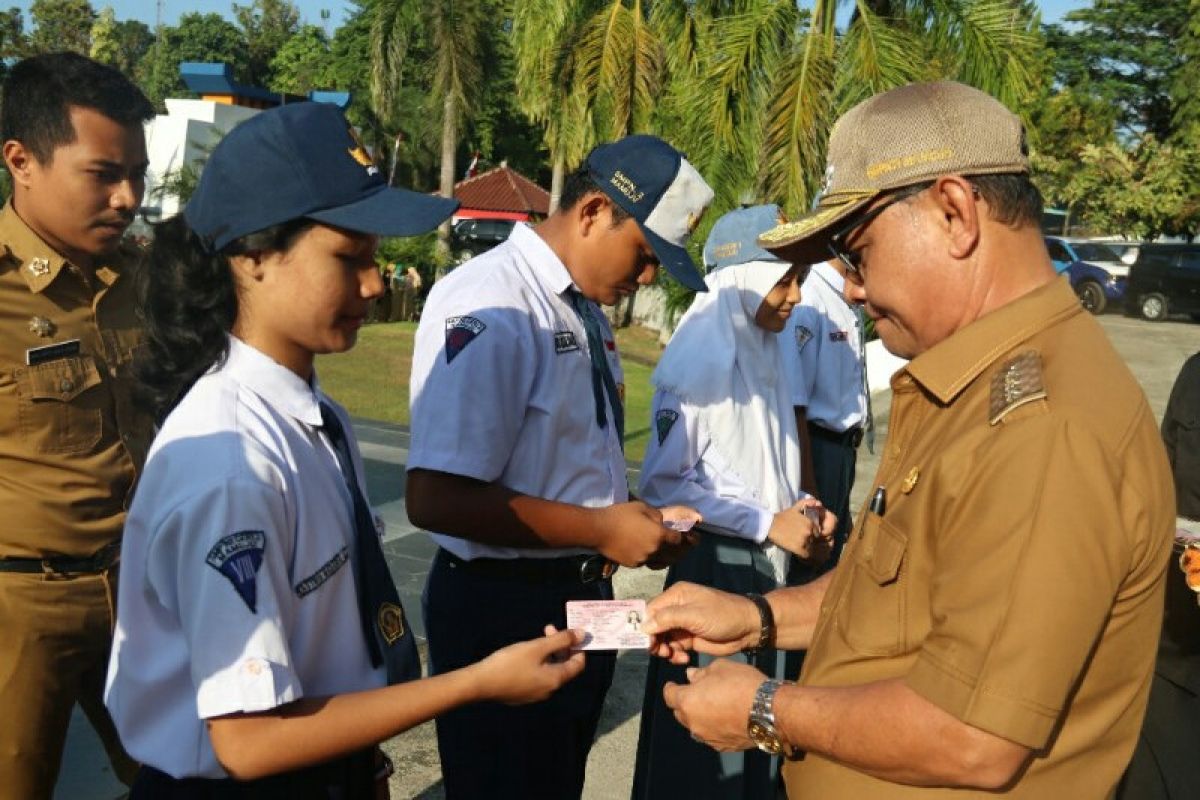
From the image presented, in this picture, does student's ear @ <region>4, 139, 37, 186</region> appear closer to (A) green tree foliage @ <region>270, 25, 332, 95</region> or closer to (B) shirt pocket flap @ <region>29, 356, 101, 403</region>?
(B) shirt pocket flap @ <region>29, 356, 101, 403</region>

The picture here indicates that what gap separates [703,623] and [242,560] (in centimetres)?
120

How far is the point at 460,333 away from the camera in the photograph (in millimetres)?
2779

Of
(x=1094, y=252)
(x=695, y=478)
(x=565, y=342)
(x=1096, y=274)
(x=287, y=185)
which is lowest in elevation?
(x=1096, y=274)

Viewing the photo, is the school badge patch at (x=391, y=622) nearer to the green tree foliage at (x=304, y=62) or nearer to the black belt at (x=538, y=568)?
the black belt at (x=538, y=568)

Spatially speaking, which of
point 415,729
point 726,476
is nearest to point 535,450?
point 726,476

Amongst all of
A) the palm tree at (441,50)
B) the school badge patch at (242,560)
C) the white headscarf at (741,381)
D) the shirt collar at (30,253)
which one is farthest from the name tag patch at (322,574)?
the palm tree at (441,50)

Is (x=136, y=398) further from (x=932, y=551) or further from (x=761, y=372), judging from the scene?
(x=761, y=372)

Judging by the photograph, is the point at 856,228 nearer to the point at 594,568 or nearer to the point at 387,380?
the point at 594,568

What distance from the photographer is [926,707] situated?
168cm

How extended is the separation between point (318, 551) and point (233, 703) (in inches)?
10.9

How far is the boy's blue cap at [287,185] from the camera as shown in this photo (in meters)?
1.88

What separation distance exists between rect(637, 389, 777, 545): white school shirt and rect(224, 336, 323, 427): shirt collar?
76.7 inches

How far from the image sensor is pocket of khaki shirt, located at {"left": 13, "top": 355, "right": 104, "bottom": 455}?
3.06 metres

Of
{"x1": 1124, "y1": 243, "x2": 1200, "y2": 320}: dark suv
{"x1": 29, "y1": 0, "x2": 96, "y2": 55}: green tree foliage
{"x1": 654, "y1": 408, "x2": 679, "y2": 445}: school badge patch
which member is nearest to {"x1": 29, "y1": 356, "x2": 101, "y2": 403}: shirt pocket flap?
{"x1": 654, "y1": 408, "x2": 679, "y2": 445}: school badge patch
